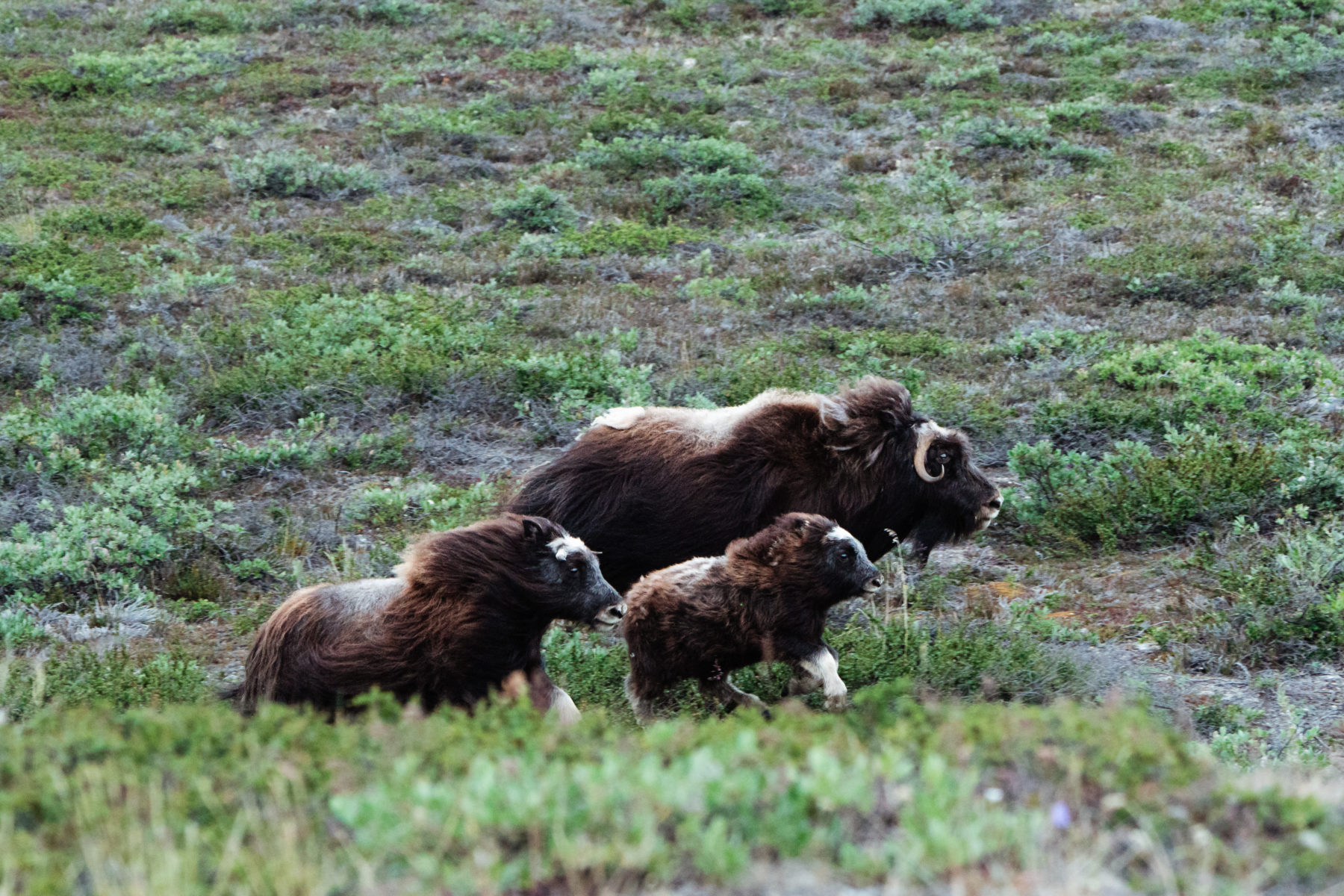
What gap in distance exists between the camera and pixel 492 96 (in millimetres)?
20750

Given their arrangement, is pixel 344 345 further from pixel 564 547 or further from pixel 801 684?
pixel 801 684

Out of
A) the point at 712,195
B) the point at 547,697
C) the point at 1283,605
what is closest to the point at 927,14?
the point at 712,195

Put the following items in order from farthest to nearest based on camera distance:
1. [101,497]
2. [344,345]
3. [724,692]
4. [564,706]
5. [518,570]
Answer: [344,345] → [101,497] → [724,692] → [518,570] → [564,706]

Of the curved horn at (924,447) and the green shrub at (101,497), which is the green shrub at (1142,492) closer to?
the curved horn at (924,447)

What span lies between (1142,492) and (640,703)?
4264 mm

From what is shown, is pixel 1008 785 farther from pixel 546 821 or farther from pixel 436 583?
pixel 436 583

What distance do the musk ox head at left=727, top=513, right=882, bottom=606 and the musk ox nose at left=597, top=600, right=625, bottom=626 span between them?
0.62m

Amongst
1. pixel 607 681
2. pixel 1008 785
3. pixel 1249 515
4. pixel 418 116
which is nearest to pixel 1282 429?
pixel 1249 515

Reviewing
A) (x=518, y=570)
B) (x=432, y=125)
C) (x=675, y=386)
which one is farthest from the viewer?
(x=432, y=125)

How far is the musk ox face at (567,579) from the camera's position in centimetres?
612

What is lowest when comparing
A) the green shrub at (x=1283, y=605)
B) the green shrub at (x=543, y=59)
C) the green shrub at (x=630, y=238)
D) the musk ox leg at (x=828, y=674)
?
the green shrub at (x=1283, y=605)

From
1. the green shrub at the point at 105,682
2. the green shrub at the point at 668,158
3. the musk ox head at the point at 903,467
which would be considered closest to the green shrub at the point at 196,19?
the green shrub at the point at 668,158

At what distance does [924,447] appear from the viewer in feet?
25.3

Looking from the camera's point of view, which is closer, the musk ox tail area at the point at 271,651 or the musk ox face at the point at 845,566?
the musk ox tail area at the point at 271,651
